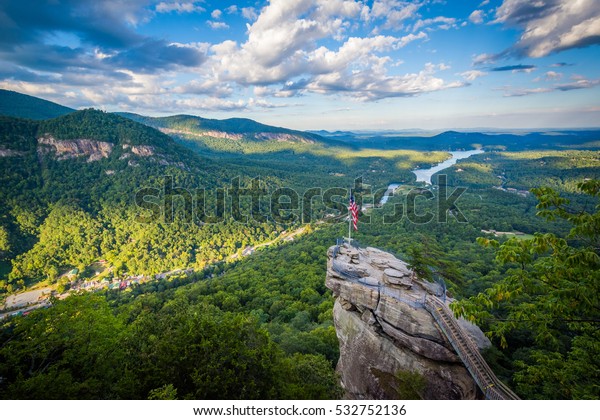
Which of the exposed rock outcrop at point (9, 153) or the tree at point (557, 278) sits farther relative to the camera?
the exposed rock outcrop at point (9, 153)

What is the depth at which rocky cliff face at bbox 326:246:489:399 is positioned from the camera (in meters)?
16.1

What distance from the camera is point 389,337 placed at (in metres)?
19.0

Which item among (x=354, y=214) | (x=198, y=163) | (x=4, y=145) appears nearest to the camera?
(x=354, y=214)

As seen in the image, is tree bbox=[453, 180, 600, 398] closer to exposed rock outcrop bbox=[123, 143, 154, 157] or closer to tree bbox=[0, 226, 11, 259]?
tree bbox=[0, 226, 11, 259]

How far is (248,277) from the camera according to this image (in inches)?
2276

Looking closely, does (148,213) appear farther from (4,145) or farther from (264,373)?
(264,373)

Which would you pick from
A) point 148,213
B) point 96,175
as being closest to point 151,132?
point 96,175

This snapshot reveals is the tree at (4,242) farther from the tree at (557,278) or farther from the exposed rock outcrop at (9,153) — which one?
the tree at (557,278)

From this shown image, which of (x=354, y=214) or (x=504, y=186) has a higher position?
(x=354, y=214)

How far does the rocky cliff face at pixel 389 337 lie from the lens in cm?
1611

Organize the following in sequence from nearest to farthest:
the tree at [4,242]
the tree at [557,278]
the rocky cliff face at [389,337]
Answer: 1. the tree at [557,278]
2. the rocky cliff face at [389,337]
3. the tree at [4,242]

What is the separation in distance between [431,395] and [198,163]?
556 ft

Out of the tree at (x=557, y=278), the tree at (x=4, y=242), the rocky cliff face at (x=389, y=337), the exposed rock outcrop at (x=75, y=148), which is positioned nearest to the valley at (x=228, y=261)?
the tree at (x=557, y=278)

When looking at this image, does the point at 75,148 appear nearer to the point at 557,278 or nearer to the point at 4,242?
the point at 4,242
